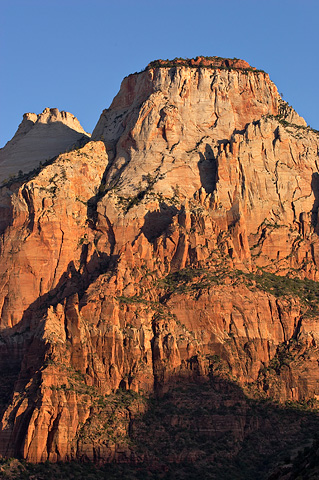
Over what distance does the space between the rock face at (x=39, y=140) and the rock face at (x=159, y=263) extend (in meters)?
9.96

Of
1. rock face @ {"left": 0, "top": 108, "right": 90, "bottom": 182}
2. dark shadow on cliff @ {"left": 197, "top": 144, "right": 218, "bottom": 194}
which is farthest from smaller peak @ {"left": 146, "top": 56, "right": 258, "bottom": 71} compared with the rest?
rock face @ {"left": 0, "top": 108, "right": 90, "bottom": 182}

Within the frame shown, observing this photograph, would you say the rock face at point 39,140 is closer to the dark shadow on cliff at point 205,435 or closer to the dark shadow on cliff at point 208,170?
the dark shadow on cliff at point 208,170

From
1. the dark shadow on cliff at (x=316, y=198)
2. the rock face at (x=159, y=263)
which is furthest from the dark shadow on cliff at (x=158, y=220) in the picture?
the dark shadow on cliff at (x=316, y=198)

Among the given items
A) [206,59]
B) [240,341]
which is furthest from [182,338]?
[206,59]

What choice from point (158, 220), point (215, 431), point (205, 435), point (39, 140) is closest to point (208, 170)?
point (158, 220)

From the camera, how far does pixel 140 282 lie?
143750 millimetres

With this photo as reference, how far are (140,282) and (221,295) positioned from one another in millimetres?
9549

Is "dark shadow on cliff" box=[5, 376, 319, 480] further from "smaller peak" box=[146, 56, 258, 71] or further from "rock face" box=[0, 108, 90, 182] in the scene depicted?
"rock face" box=[0, 108, 90, 182]

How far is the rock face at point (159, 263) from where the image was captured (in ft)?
434

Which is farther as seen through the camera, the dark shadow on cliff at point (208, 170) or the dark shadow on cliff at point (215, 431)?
the dark shadow on cliff at point (208, 170)

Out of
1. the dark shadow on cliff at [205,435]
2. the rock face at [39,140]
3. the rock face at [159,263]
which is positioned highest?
the rock face at [39,140]

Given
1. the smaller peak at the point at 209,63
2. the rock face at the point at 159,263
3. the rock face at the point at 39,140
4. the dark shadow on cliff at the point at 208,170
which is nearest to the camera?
the rock face at the point at 159,263

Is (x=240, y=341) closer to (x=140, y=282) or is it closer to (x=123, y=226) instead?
(x=140, y=282)

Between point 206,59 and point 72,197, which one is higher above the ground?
point 206,59
